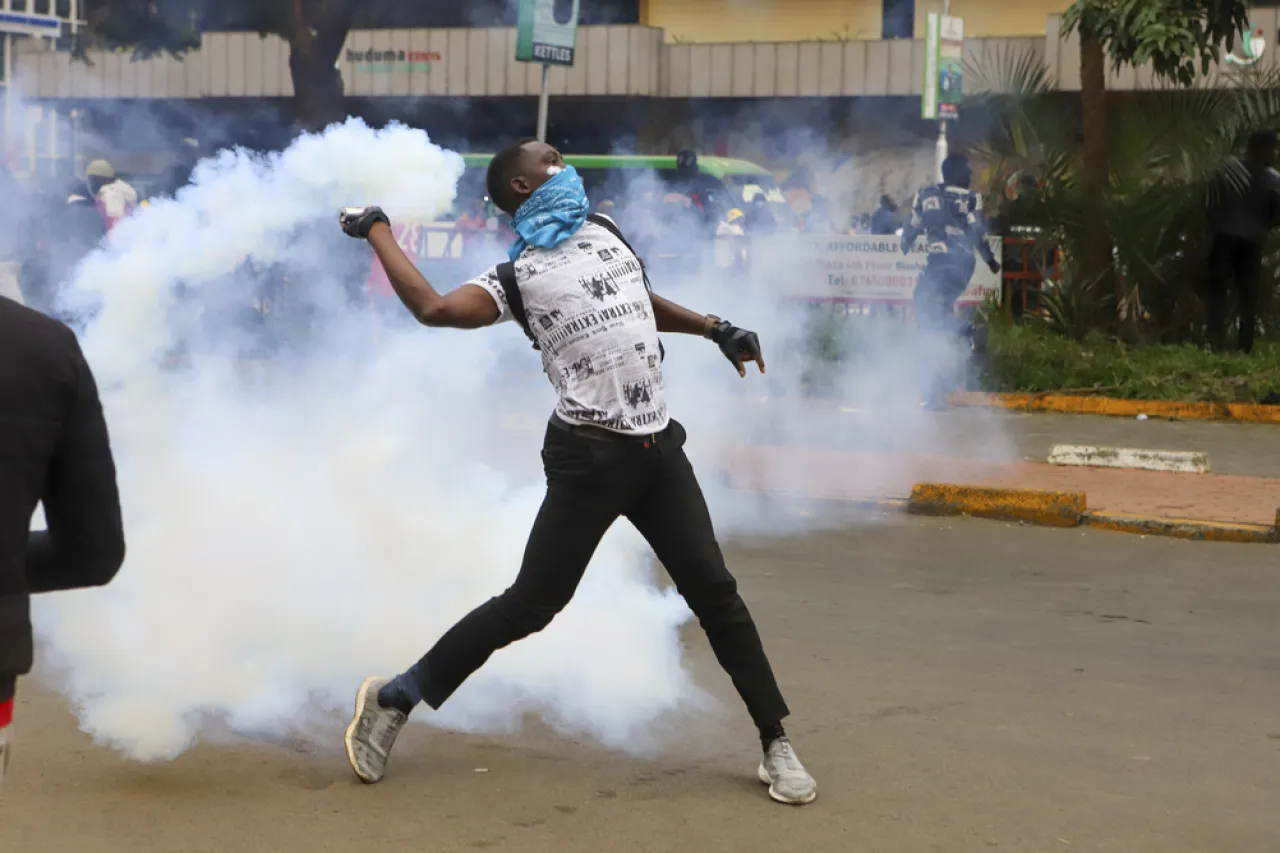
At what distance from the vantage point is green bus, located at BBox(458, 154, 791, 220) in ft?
46.0

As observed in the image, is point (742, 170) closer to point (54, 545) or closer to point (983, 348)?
point (983, 348)

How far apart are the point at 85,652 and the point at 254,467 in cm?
77

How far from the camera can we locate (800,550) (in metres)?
7.91

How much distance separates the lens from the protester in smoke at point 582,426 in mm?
4078

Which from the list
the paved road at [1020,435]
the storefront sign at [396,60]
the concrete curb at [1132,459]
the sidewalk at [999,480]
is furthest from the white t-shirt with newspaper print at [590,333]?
the storefront sign at [396,60]

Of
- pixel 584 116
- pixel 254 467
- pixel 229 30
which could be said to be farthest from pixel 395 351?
pixel 584 116

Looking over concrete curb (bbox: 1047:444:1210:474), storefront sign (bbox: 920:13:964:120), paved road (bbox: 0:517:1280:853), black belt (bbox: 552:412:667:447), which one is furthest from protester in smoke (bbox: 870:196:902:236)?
black belt (bbox: 552:412:667:447)

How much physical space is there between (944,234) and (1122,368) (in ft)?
5.91

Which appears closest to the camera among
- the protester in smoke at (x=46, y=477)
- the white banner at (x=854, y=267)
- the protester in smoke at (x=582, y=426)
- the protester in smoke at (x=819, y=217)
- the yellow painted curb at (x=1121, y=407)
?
the protester in smoke at (x=46, y=477)

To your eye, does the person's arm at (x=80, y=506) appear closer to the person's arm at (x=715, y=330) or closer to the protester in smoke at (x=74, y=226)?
the person's arm at (x=715, y=330)

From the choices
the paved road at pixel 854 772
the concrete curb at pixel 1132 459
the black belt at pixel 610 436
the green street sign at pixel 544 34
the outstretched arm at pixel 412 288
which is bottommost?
the paved road at pixel 854 772

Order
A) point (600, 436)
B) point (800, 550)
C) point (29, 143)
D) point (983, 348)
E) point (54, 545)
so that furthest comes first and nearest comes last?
point (983, 348)
point (29, 143)
point (800, 550)
point (600, 436)
point (54, 545)

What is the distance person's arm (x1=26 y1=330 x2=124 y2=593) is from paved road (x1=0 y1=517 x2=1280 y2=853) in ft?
5.50

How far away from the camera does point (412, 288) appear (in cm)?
398
